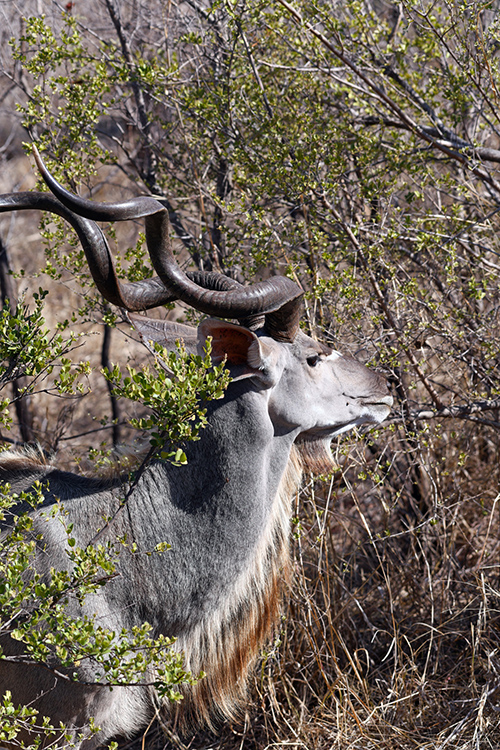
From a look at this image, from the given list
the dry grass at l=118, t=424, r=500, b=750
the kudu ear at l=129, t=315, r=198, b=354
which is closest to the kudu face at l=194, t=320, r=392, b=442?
the kudu ear at l=129, t=315, r=198, b=354

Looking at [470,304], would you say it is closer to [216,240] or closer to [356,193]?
[356,193]

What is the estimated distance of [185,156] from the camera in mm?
4730

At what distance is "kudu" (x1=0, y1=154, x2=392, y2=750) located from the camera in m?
2.59

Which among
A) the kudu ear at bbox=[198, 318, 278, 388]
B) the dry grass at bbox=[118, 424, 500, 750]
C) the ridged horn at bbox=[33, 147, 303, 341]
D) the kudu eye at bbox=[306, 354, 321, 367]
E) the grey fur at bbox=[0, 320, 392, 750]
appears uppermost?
the ridged horn at bbox=[33, 147, 303, 341]

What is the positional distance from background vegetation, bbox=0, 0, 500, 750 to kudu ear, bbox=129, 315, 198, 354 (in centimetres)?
50

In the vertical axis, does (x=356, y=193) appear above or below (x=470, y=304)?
above

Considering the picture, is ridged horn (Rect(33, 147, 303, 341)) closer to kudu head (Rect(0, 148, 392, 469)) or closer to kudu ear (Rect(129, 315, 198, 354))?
kudu head (Rect(0, 148, 392, 469))

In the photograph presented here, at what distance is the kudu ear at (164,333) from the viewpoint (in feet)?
9.83

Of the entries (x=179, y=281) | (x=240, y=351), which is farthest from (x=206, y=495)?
(x=179, y=281)

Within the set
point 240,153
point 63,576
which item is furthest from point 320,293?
point 63,576

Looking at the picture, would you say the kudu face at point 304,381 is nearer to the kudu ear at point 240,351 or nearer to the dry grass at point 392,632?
the kudu ear at point 240,351

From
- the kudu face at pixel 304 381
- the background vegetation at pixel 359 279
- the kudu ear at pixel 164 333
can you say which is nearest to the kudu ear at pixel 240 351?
the kudu face at pixel 304 381

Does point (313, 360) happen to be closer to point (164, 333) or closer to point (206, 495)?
point (164, 333)

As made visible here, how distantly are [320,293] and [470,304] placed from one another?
1.06m
